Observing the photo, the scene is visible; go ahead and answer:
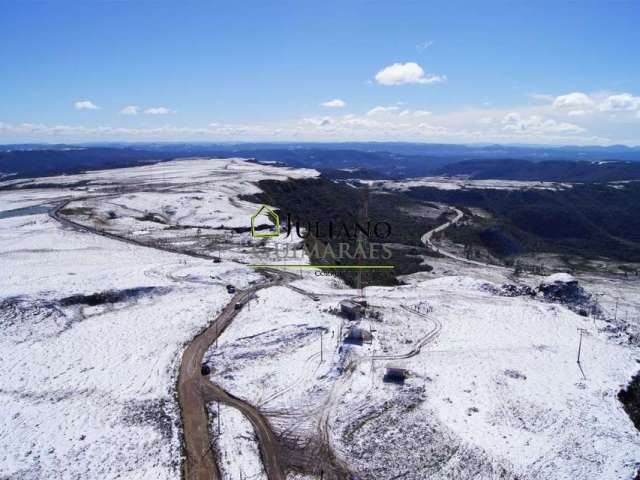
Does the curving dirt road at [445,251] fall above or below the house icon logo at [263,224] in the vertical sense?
below

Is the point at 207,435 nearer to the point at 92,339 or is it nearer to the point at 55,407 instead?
the point at 55,407

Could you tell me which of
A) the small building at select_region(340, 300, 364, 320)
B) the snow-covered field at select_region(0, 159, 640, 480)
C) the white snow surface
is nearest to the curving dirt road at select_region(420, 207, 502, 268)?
the snow-covered field at select_region(0, 159, 640, 480)

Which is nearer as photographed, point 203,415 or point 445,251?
point 203,415

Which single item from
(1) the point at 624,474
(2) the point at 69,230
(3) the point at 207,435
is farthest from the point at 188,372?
(2) the point at 69,230

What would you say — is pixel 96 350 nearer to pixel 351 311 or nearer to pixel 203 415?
pixel 203 415

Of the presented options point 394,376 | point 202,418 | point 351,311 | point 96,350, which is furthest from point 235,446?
point 351,311

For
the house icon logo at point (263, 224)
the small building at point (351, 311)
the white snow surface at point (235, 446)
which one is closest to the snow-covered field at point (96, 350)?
the white snow surface at point (235, 446)

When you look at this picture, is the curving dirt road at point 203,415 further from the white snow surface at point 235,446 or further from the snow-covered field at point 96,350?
the snow-covered field at point 96,350

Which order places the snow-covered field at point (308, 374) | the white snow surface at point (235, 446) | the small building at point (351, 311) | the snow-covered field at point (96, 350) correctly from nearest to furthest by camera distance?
the white snow surface at point (235, 446)
the snow-covered field at point (96, 350)
the snow-covered field at point (308, 374)
the small building at point (351, 311)
